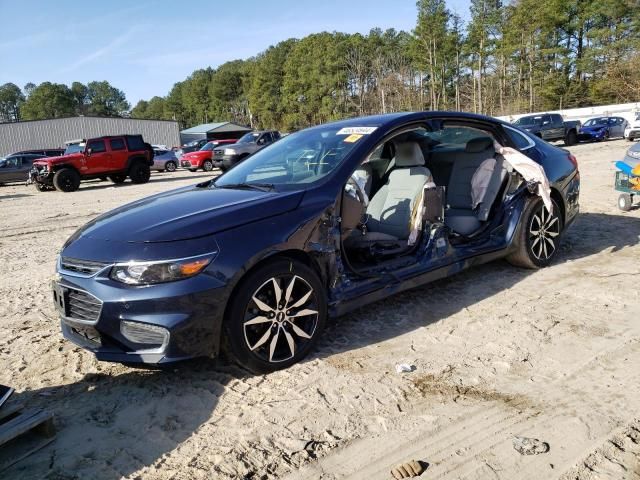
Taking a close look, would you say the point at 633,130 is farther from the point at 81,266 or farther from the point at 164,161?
the point at 81,266

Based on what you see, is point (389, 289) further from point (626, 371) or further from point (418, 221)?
point (626, 371)

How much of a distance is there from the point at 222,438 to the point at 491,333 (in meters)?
2.09

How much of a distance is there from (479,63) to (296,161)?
205ft

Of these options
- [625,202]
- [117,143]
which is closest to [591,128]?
[625,202]

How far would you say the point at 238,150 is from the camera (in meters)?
23.8

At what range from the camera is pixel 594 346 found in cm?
353

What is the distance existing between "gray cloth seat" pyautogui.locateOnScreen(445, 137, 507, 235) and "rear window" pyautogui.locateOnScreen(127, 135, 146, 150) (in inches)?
699

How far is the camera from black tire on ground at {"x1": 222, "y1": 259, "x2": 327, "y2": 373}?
10.2 feet

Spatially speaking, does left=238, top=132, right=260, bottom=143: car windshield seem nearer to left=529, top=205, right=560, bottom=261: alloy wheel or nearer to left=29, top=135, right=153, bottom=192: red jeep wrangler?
left=29, top=135, right=153, bottom=192: red jeep wrangler

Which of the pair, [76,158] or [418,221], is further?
[76,158]

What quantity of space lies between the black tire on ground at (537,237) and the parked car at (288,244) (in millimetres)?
18

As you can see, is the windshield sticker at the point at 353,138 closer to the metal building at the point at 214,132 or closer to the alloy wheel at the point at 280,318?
the alloy wheel at the point at 280,318

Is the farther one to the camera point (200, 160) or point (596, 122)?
point (596, 122)

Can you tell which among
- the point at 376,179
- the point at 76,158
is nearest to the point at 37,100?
the point at 76,158
